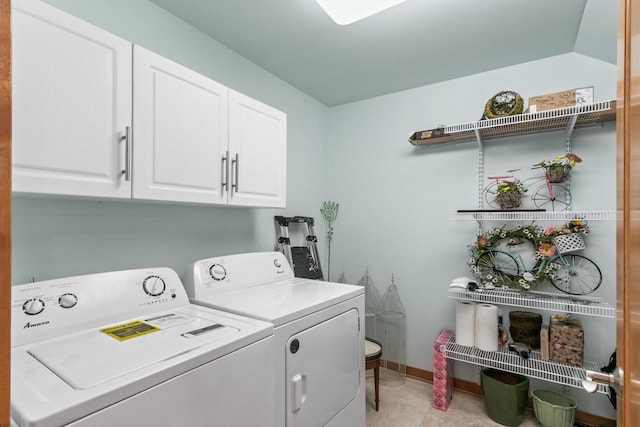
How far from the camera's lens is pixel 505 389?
2098 mm

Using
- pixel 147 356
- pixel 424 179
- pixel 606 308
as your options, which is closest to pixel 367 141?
pixel 424 179

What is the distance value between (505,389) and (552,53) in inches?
93.1

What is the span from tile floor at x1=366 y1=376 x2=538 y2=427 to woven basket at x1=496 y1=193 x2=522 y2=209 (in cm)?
151

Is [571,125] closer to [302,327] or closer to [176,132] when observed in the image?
[302,327]

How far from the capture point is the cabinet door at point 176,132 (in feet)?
4.34

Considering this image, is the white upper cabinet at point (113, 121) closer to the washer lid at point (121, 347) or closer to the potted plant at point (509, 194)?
the washer lid at point (121, 347)

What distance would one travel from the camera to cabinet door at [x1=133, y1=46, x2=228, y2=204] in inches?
52.1

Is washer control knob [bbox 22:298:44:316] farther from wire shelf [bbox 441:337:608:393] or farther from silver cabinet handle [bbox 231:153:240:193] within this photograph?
wire shelf [bbox 441:337:608:393]

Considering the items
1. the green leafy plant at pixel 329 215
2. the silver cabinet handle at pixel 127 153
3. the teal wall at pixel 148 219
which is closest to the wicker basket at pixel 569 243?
the green leafy plant at pixel 329 215

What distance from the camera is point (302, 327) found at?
1.44 meters

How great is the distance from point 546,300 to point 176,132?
2409mm

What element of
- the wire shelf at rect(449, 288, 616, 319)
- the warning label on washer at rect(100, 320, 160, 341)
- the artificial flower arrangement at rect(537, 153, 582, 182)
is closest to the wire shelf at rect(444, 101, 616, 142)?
the artificial flower arrangement at rect(537, 153, 582, 182)

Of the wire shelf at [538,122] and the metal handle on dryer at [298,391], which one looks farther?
the wire shelf at [538,122]

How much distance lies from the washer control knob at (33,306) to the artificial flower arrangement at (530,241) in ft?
8.16
